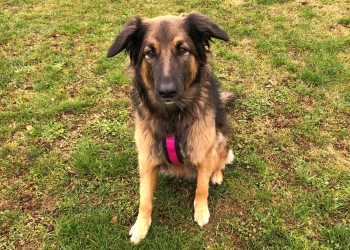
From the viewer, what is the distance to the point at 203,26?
9.66 ft

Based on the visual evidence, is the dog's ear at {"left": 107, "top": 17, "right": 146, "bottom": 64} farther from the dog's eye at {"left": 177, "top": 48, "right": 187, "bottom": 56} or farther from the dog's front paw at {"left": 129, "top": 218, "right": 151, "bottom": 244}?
the dog's front paw at {"left": 129, "top": 218, "right": 151, "bottom": 244}

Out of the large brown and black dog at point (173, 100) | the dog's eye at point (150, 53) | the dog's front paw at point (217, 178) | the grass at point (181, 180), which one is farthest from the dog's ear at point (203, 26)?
the grass at point (181, 180)

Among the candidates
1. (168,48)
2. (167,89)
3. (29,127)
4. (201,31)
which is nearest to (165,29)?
(168,48)

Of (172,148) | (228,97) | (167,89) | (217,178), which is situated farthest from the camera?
(228,97)

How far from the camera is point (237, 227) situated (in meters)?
3.38

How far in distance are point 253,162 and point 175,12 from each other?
471cm

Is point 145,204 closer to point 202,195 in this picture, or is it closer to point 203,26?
point 202,195

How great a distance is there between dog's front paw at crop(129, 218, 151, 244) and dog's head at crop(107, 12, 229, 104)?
55.0 inches

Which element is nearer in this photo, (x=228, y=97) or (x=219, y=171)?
(x=219, y=171)

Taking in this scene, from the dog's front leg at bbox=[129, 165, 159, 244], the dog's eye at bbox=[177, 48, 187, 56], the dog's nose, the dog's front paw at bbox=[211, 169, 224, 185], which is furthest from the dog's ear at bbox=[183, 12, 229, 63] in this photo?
the dog's front paw at bbox=[211, 169, 224, 185]

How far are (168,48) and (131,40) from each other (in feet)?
1.34

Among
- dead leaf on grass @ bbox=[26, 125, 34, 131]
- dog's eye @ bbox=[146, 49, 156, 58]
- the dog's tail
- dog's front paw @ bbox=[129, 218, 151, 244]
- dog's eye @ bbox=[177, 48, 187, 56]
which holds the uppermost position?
dog's eye @ bbox=[177, 48, 187, 56]

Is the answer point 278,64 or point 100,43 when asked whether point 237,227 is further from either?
point 100,43

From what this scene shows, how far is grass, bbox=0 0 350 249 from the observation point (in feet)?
11.0
